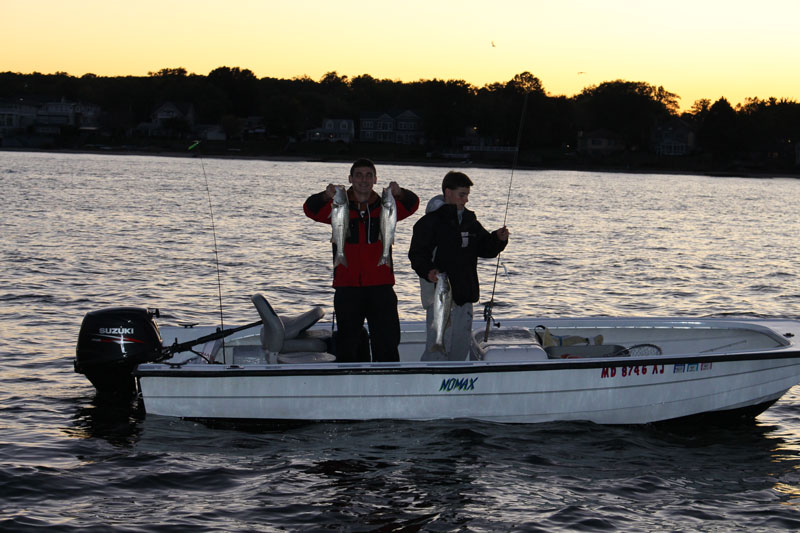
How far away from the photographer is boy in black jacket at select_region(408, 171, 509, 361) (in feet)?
25.5

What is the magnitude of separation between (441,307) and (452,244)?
25.9 inches

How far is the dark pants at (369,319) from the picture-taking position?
304 inches

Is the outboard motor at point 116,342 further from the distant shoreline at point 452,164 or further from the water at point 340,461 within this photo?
the distant shoreline at point 452,164

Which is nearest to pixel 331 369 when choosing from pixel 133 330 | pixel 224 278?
pixel 133 330

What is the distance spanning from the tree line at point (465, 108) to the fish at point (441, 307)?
3735 inches

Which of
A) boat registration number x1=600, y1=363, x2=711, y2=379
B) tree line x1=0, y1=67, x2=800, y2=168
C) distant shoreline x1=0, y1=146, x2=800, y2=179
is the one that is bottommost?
boat registration number x1=600, y1=363, x2=711, y2=379

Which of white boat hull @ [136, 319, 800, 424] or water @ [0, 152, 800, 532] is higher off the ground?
white boat hull @ [136, 319, 800, 424]

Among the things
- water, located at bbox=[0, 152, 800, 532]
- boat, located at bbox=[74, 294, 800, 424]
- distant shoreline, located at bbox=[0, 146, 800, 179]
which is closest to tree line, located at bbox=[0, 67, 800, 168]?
distant shoreline, located at bbox=[0, 146, 800, 179]

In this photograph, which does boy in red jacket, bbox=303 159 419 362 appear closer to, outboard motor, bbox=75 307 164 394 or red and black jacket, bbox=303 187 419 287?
red and black jacket, bbox=303 187 419 287

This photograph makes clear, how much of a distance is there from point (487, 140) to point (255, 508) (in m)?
126

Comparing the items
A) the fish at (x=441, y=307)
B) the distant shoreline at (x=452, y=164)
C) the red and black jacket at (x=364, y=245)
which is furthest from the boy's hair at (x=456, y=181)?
the distant shoreline at (x=452, y=164)

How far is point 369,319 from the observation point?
7.88 m

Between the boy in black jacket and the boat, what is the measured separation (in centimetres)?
54

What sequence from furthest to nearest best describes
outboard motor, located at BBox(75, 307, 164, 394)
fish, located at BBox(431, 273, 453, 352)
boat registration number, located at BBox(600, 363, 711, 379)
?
outboard motor, located at BBox(75, 307, 164, 394), boat registration number, located at BBox(600, 363, 711, 379), fish, located at BBox(431, 273, 453, 352)
